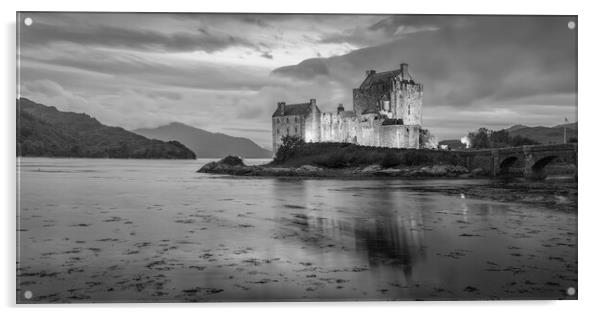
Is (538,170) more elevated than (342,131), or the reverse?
(342,131)

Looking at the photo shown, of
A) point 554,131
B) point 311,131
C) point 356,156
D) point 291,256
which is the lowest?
point 291,256

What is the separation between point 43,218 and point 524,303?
320 inches

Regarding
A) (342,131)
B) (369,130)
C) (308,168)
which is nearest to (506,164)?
(369,130)

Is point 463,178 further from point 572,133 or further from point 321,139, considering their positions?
point 572,133

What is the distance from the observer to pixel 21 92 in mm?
6684

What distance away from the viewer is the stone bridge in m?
19.7

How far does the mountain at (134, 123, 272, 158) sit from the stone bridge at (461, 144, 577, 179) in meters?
12.8

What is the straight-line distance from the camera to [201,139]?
9.32 m

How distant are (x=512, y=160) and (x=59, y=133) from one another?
74.5 ft

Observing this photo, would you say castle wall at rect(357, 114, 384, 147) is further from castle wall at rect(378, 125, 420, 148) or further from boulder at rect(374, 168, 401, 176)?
boulder at rect(374, 168, 401, 176)

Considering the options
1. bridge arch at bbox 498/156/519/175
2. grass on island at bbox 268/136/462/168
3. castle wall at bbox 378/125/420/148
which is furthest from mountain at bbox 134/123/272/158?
bridge arch at bbox 498/156/519/175

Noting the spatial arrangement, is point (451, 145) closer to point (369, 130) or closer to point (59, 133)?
point (369, 130)

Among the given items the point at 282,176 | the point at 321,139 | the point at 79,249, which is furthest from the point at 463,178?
the point at 79,249

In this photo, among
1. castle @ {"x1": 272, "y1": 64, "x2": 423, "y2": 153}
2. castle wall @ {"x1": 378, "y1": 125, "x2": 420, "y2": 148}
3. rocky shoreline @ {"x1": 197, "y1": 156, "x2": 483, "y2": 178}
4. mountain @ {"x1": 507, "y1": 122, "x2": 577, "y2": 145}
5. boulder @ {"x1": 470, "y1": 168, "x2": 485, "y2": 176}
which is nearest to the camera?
mountain @ {"x1": 507, "y1": 122, "x2": 577, "y2": 145}
